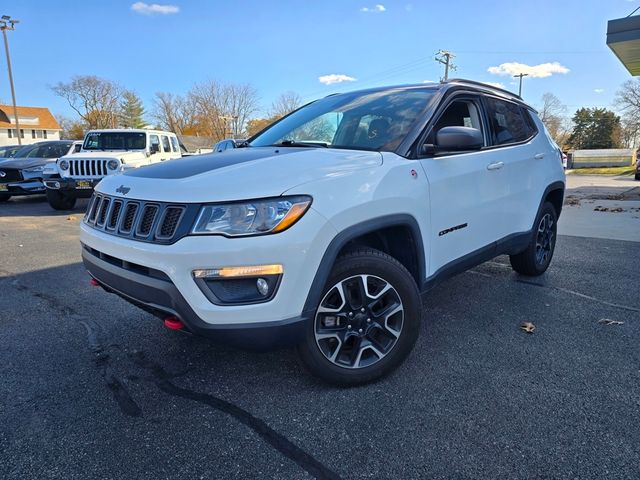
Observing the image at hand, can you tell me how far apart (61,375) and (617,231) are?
8271 mm

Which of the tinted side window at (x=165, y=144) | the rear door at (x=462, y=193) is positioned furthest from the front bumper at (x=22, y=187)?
the rear door at (x=462, y=193)

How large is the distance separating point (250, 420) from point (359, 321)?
0.79 meters

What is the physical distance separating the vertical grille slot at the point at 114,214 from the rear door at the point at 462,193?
1.84 m

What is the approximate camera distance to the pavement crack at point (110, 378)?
2.38m

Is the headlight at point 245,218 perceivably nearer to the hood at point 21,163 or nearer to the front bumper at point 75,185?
the front bumper at point 75,185

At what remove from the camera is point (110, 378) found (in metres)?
2.69

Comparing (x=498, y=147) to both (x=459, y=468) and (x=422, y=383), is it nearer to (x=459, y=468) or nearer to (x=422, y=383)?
(x=422, y=383)

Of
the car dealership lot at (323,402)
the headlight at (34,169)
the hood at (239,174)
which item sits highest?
the headlight at (34,169)

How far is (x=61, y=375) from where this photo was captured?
274 centimetres

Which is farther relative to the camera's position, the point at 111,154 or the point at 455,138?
the point at 111,154

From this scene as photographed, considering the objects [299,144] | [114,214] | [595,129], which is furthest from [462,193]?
[595,129]

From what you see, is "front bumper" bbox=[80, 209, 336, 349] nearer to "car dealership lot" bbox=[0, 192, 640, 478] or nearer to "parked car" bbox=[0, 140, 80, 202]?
"car dealership lot" bbox=[0, 192, 640, 478]

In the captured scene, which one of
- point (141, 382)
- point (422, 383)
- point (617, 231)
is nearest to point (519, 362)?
point (422, 383)

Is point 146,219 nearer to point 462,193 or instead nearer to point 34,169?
point 462,193
